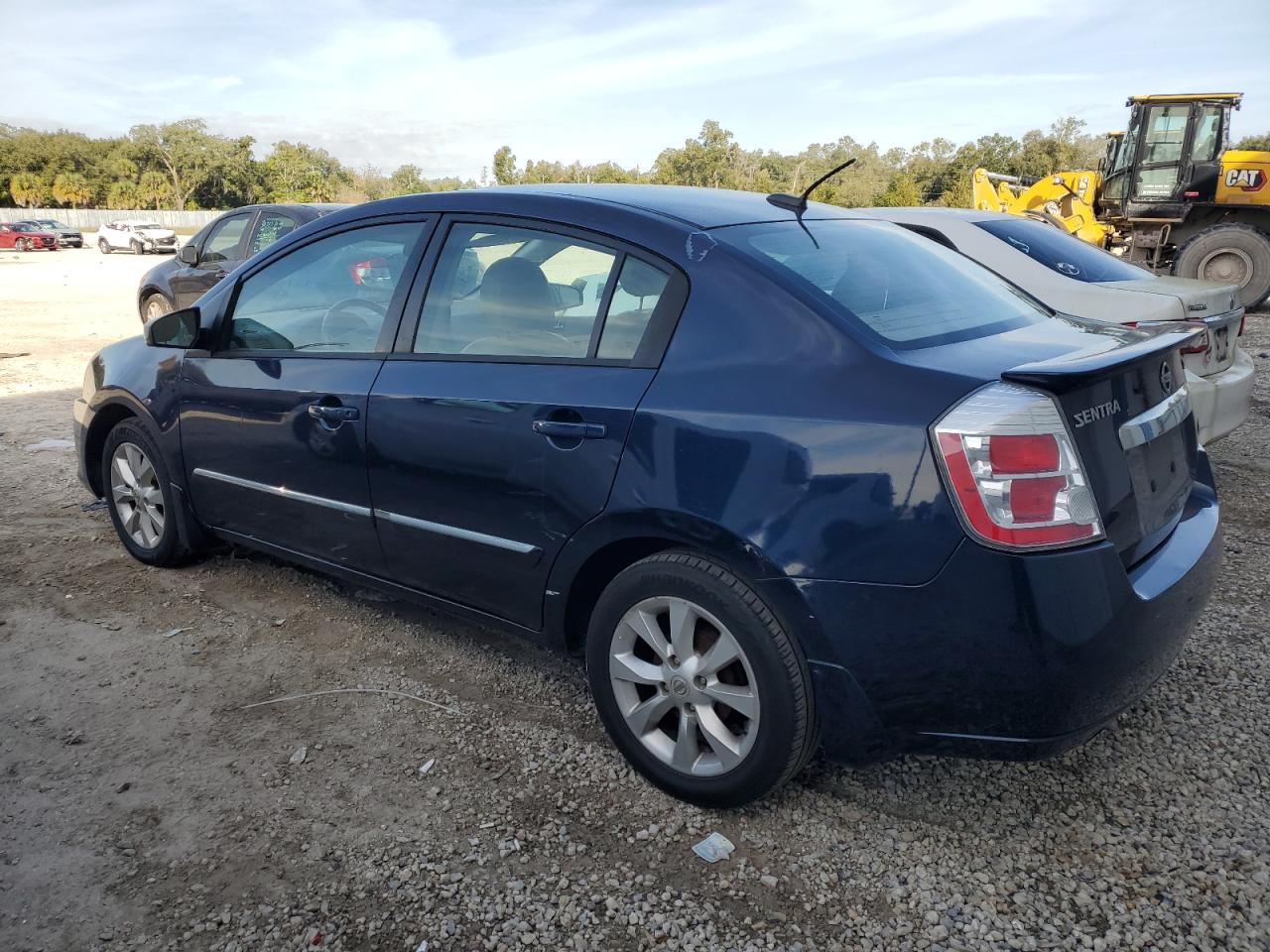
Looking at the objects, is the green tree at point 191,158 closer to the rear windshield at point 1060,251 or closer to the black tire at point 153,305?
the black tire at point 153,305

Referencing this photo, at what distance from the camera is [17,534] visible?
493 cm

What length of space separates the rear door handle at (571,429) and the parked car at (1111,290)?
2827 millimetres

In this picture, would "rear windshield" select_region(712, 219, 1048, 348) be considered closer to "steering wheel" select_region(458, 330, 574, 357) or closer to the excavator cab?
"steering wheel" select_region(458, 330, 574, 357)

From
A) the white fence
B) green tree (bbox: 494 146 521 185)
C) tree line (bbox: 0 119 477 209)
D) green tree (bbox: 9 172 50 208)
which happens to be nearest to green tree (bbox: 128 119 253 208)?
tree line (bbox: 0 119 477 209)

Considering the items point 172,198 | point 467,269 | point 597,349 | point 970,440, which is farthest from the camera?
point 172,198

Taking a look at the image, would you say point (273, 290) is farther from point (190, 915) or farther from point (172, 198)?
point (172, 198)

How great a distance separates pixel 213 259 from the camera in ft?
33.1

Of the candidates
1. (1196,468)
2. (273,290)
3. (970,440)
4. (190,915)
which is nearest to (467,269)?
(273,290)

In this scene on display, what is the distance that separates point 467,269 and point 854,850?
211 cm

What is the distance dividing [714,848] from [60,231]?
1763 inches

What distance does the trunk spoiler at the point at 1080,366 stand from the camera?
85.4 inches

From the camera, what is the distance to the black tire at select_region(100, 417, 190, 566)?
418cm

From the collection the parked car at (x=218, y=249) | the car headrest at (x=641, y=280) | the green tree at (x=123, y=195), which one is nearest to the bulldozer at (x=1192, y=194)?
the parked car at (x=218, y=249)

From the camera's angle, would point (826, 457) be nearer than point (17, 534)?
Yes
